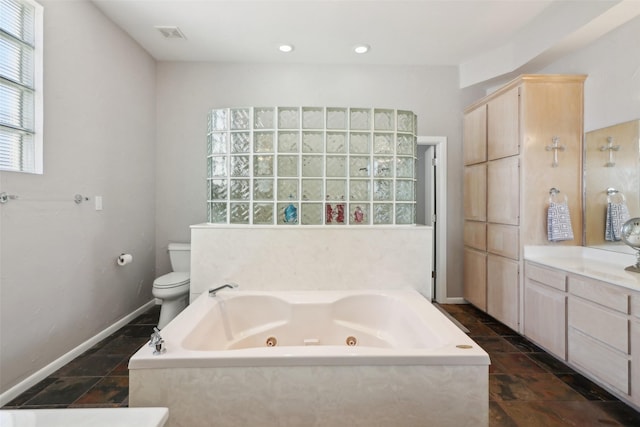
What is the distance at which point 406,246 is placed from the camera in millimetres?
2268

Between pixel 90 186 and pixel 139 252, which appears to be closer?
pixel 90 186

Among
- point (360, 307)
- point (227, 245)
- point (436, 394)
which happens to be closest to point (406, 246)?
point (360, 307)

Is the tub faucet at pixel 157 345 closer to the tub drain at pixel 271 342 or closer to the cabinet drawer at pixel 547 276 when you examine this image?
the tub drain at pixel 271 342

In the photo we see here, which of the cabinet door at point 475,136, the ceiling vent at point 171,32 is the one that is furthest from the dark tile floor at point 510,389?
the ceiling vent at point 171,32

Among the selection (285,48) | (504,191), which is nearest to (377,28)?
(285,48)

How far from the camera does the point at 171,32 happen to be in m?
2.62

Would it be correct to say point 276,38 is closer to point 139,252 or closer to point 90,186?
point 90,186

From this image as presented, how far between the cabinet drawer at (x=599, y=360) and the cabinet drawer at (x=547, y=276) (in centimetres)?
31

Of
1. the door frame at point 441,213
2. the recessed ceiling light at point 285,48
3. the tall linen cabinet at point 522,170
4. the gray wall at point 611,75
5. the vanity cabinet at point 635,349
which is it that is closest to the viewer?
the vanity cabinet at point 635,349

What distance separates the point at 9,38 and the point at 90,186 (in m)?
0.99

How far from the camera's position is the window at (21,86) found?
168cm

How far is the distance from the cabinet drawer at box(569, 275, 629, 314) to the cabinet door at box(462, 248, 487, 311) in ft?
3.05

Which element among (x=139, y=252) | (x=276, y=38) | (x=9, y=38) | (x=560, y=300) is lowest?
(x=560, y=300)

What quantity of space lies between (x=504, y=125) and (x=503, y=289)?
1.51 m
